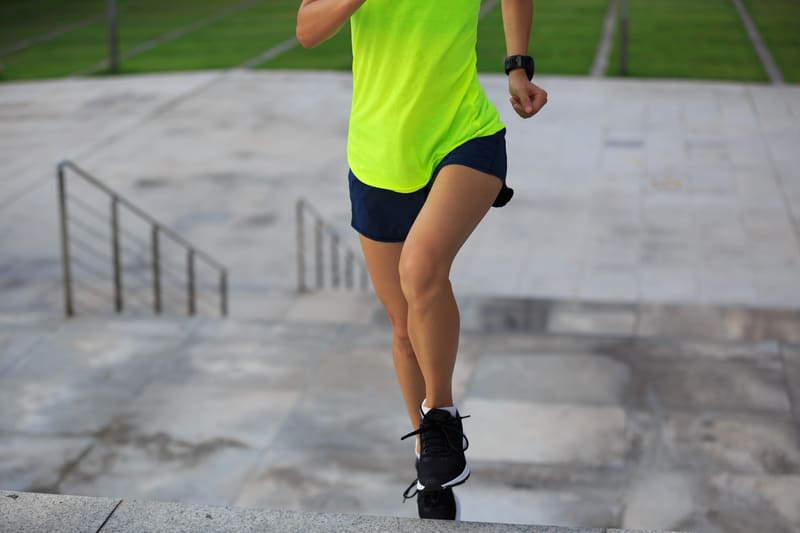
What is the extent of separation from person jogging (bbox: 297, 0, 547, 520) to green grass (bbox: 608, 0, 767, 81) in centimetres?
3188

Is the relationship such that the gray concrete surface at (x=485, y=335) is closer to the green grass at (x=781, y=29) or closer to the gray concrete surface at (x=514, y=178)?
the gray concrete surface at (x=514, y=178)

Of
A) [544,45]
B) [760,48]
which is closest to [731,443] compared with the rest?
[544,45]

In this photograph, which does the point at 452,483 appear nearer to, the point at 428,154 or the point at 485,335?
the point at 428,154

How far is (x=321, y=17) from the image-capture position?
3256mm

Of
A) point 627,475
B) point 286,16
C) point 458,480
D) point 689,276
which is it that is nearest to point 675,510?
point 627,475

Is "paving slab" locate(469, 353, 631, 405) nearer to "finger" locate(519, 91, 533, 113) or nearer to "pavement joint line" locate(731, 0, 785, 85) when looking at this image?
"finger" locate(519, 91, 533, 113)

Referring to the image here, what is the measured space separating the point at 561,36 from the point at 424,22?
38242 mm

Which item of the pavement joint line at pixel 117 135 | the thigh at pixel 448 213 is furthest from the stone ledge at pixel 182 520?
the pavement joint line at pixel 117 135

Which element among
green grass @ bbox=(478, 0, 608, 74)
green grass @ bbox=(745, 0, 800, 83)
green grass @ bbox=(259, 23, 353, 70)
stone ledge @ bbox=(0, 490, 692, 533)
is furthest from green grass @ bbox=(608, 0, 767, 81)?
stone ledge @ bbox=(0, 490, 692, 533)

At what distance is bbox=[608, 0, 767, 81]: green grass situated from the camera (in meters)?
34.8

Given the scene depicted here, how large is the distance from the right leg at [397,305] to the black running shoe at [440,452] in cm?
24

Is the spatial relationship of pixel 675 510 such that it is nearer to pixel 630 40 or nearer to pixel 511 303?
pixel 511 303

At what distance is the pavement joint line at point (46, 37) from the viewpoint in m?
40.0

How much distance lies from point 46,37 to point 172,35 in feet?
14.9
